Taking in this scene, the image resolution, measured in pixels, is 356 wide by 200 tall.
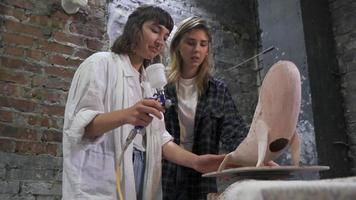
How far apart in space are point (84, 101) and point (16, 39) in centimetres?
100

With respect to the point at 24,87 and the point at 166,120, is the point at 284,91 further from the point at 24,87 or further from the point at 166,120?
the point at 24,87

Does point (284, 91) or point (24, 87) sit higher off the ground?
point (24, 87)

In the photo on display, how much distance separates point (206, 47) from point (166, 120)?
0.32 m

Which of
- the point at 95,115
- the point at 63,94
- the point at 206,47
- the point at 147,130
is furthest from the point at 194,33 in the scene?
the point at 63,94

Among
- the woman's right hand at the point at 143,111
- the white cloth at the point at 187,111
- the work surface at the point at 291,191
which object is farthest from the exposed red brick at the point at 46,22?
the work surface at the point at 291,191

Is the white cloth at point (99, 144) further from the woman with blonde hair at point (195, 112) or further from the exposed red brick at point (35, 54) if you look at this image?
the exposed red brick at point (35, 54)

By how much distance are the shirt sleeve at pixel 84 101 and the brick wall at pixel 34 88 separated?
82 cm

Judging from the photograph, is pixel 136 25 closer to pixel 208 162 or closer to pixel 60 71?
pixel 208 162

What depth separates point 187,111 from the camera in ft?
4.45

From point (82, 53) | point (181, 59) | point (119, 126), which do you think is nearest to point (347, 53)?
point (181, 59)

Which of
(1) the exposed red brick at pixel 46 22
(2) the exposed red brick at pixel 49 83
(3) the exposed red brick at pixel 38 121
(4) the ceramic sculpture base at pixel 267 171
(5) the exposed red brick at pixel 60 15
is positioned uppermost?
(5) the exposed red brick at pixel 60 15

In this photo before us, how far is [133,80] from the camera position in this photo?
3.53 feet

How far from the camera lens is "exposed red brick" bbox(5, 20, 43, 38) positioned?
1.75m

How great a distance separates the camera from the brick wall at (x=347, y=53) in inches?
72.6
